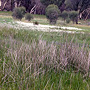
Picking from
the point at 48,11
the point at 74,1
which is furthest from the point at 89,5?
the point at 48,11

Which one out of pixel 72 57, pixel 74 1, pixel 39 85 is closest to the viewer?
pixel 39 85

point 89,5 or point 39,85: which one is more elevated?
point 89,5

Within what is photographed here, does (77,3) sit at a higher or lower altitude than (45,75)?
higher

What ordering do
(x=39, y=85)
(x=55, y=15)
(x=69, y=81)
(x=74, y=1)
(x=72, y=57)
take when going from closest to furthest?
(x=39, y=85), (x=69, y=81), (x=72, y=57), (x=55, y=15), (x=74, y=1)

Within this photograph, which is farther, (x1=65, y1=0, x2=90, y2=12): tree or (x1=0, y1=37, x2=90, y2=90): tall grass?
(x1=65, y1=0, x2=90, y2=12): tree

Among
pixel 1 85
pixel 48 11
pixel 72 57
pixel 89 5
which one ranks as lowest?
pixel 1 85

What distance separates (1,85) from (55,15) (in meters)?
20.3

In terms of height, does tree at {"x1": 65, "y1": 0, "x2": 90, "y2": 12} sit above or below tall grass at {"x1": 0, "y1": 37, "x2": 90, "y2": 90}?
above

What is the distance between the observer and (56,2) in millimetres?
42625

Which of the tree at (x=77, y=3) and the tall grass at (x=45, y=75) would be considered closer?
the tall grass at (x=45, y=75)

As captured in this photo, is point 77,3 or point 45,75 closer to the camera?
point 45,75

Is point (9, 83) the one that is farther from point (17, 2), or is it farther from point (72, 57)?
point (17, 2)

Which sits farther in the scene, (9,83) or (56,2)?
(56,2)

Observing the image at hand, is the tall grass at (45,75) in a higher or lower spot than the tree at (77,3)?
lower
